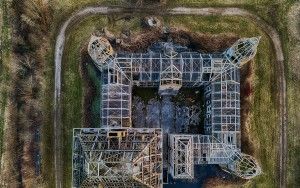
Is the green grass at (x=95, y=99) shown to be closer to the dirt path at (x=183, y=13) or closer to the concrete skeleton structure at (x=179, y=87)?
the concrete skeleton structure at (x=179, y=87)

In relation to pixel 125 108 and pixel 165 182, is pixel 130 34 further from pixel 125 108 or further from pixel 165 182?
pixel 165 182

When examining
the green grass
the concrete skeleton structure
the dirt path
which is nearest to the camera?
the concrete skeleton structure

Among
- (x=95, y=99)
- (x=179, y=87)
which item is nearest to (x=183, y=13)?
(x=179, y=87)

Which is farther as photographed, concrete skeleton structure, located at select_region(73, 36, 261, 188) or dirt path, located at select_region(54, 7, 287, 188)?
dirt path, located at select_region(54, 7, 287, 188)

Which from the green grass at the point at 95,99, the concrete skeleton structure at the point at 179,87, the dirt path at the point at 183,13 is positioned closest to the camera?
the concrete skeleton structure at the point at 179,87

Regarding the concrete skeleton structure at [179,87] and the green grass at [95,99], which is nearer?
the concrete skeleton structure at [179,87]

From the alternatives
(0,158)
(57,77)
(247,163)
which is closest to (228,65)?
(247,163)

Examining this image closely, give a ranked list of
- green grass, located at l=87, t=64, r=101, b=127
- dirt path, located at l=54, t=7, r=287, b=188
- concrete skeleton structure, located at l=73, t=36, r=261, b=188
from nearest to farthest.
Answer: concrete skeleton structure, located at l=73, t=36, r=261, b=188 → dirt path, located at l=54, t=7, r=287, b=188 → green grass, located at l=87, t=64, r=101, b=127

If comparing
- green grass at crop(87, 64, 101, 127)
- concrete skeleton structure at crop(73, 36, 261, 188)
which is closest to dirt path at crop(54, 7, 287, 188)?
green grass at crop(87, 64, 101, 127)

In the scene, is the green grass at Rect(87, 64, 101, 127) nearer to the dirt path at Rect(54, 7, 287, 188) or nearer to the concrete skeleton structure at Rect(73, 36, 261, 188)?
the concrete skeleton structure at Rect(73, 36, 261, 188)

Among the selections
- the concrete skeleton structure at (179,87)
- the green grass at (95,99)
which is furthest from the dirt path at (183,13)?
the concrete skeleton structure at (179,87)

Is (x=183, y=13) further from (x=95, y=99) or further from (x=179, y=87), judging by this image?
(x=95, y=99)
